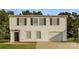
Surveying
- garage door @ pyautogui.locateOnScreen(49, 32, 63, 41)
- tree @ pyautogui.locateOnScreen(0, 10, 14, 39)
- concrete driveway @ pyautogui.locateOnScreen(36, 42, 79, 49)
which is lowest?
concrete driveway @ pyautogui.locateOnScreen(36, 42, 79, 49)

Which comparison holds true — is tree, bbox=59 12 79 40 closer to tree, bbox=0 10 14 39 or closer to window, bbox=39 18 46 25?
window, bbox=39 18 46 25

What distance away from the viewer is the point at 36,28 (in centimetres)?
711

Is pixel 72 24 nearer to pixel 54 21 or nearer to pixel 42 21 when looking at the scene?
pixel 54 21

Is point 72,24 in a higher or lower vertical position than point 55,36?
higher

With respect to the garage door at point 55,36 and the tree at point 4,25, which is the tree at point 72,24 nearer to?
the garage door at point 55,36

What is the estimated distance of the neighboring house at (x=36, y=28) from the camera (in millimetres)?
7094

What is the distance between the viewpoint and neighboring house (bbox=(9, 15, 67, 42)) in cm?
709

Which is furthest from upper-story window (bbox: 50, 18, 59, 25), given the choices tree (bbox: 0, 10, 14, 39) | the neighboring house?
tree (bbox: 0, 10, 14, 39)

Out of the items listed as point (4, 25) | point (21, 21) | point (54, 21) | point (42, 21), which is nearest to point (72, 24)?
point (54, 21)

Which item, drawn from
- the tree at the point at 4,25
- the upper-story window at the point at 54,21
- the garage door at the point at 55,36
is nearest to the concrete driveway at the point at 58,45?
the garage door at the point at 55,36

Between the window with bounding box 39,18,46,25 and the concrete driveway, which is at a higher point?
the window with bounding box 39,18,46,25
